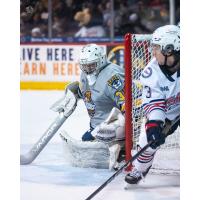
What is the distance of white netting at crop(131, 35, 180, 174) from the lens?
7.01 ft

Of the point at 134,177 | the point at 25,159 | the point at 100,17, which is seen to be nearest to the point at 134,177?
the point at 134,177

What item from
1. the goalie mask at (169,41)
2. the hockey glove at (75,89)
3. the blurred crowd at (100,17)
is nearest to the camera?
the goalie mask at (169,41)

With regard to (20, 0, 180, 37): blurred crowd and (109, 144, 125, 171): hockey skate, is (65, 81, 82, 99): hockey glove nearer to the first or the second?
(109, 144, 125, 171): hockey skate

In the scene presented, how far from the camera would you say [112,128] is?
7.71ft

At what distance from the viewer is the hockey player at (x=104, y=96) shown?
2363mm

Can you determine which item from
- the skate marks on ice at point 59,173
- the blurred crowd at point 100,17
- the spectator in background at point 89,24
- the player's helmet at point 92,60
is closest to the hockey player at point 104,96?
the player's helmet at point 92,60

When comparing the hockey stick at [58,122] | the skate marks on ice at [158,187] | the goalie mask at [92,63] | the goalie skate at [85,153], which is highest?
the goalie mask at [92,63]

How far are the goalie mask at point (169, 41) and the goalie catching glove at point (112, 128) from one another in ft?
1.06

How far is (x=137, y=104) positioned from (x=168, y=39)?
32 centimetres

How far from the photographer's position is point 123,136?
93.9 inches

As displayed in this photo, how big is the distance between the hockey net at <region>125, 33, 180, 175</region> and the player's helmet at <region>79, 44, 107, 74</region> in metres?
0.09

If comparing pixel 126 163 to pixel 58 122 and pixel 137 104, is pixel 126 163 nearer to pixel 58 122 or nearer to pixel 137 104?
pixel 137 104

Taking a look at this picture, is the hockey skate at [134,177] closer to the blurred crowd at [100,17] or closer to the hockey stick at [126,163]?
the hockey stick at [126,163]

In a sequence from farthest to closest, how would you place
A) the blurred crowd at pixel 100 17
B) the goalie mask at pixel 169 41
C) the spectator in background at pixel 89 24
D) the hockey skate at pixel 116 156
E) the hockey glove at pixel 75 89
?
the spectator in background at pixel 89 24 → the blurred crowd at pixel 100 17 → the hockey glove at pixel 75 89 → the hockey skate at pixel 116 156 → the goalie mask at pixel 169 41
